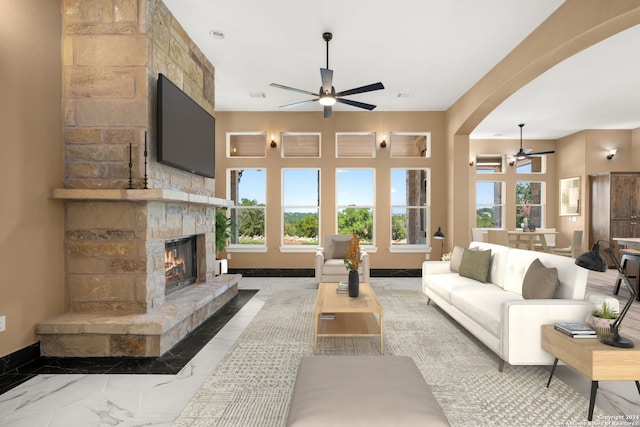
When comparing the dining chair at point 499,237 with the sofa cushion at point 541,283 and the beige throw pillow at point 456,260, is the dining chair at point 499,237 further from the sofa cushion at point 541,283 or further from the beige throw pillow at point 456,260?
the sofa cushion at point 541,283

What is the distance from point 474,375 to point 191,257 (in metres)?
3.58

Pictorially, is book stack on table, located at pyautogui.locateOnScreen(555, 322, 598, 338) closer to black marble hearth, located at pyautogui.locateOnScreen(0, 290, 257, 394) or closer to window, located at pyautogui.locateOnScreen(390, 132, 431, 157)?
black marble hearth, located at pyautogui.locateOnScreen(0, 290, 257, 394)

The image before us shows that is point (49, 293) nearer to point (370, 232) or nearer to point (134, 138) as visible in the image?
point (134, 138)

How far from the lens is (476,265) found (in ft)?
12.8

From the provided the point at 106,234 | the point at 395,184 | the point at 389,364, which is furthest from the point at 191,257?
the point at 395,184

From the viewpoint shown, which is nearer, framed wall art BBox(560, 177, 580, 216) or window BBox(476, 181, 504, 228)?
framed wall art BBox(560, 177, 580, 216)

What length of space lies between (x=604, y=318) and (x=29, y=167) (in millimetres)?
4561

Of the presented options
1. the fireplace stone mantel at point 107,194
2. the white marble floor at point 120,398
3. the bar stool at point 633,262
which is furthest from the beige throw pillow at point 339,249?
the bar stool at point 633,262

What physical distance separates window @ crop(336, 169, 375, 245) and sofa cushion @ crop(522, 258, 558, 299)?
3.93 metres

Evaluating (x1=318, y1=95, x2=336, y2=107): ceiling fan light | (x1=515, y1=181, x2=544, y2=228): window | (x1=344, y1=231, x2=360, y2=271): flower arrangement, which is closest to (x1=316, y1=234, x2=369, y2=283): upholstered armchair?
(x1=344, y1=231, x2=360, y2=271): flower arrangement

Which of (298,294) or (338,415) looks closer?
(338,415)

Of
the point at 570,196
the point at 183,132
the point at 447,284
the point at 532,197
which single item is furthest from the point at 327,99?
the point at 570,196

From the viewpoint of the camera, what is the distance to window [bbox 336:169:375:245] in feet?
22.1

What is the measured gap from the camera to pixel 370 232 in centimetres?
675
